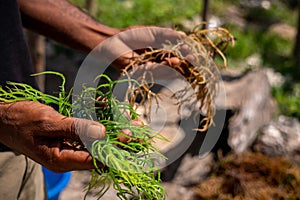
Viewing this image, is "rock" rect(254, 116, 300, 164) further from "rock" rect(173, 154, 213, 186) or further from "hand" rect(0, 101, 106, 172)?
"hand" rect(0, 101, 106, 172)

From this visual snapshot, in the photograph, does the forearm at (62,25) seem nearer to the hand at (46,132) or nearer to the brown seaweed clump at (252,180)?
the hand at (46,132)

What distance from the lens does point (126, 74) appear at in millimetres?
1733

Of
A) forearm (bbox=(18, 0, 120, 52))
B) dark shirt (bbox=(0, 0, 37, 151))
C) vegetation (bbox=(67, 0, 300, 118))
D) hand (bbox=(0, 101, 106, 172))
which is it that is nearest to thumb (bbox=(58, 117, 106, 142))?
hand (bbox=(0, 101, 106, 172))

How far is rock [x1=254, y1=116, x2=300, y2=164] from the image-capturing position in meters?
3.62

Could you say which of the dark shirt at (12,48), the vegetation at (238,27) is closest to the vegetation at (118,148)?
the dark shirt at (12,48)

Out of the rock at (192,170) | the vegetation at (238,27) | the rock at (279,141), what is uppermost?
the vegetation at (238,27)

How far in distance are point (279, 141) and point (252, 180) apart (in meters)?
0.49

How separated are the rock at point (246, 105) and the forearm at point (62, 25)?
158 centimetres

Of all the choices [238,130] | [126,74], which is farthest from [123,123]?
[238,130]

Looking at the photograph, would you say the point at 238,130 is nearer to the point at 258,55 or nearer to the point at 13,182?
the point at 13,182

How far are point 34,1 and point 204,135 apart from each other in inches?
70.7

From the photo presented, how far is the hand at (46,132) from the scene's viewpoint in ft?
4.06

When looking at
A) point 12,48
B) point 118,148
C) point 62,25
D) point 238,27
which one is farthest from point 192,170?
point 238,27

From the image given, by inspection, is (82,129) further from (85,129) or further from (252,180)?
(252,180)
